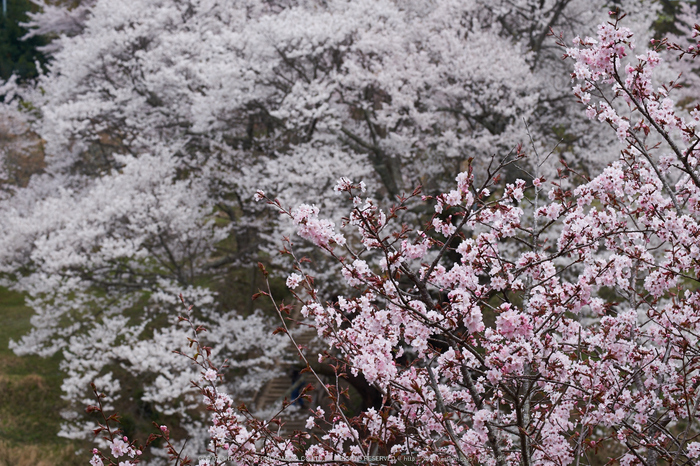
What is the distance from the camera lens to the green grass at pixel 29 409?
10.8 meters

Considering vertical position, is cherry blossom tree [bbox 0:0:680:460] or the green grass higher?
cherry blossom tree [bbox 0:0:680:460]

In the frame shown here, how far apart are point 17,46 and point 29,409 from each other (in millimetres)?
18462

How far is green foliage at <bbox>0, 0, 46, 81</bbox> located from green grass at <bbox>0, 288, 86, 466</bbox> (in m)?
13.6

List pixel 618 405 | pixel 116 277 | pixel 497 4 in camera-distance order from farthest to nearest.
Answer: pixel 497 4, pixel 116 277, pixel 618 405

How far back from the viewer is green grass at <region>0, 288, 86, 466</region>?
1075 cm

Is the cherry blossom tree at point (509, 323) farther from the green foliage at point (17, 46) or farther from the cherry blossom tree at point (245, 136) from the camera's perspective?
the green foliage at point (17, 46)

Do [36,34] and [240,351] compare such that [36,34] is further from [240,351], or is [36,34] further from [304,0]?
[240,351]

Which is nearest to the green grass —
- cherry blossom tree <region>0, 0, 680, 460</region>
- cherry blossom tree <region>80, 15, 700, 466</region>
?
cherry blossom tree <region>0, 0, 680, 460</region>

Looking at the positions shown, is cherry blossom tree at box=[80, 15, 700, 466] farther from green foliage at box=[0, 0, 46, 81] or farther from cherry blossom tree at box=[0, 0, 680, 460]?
green foliage at box=[0, 0, 46, 81]

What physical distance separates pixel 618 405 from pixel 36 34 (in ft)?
87.8

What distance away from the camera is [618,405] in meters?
3.55

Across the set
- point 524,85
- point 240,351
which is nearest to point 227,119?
point 240,351

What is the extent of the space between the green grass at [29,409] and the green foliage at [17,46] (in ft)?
44.6

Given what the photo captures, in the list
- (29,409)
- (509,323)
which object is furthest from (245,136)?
(509,323)
